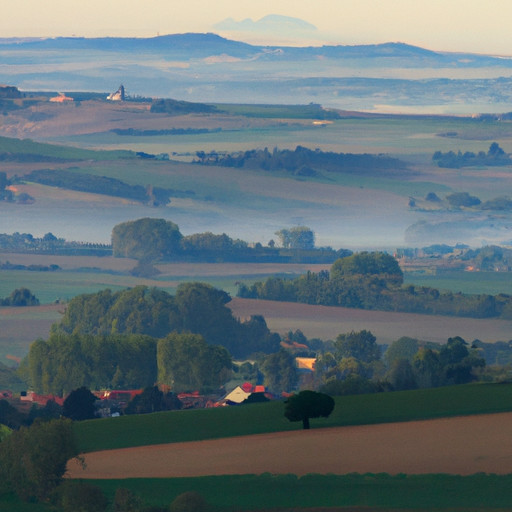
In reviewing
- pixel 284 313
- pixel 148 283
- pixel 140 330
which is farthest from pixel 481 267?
pixel 140 330

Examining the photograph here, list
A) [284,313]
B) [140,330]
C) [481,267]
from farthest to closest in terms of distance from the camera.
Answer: [481,267]
[284,313]
[140,330]

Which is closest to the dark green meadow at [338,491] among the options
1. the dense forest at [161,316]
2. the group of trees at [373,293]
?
the dense forest at [161,316]

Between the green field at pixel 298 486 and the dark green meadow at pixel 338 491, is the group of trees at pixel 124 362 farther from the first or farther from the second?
the dark green meadow at pixel 338 491

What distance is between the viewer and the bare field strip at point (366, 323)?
136000mm

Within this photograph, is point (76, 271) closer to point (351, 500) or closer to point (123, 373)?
point (123, 373)

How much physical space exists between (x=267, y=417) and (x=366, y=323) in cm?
7137

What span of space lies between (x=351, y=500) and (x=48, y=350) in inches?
2247

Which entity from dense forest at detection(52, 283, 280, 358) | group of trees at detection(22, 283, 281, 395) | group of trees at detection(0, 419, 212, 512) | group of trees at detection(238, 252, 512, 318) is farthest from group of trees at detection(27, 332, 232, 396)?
group of trees at detection(238, 252, 512, 318)

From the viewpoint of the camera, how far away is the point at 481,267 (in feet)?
633

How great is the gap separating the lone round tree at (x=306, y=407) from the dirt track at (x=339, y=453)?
2167mm

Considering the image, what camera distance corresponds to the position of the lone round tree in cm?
6931

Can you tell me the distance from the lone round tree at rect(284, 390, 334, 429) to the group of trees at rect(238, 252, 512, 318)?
7673 centimetres

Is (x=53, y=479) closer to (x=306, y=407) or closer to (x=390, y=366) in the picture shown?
(x=306, y=407)

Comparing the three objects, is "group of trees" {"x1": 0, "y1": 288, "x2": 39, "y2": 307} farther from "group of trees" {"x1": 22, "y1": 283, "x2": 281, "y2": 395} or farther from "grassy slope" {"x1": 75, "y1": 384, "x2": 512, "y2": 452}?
"grassy slope" {"x1": 75, "y1": 384, "x2": 512, "y2": 452}
